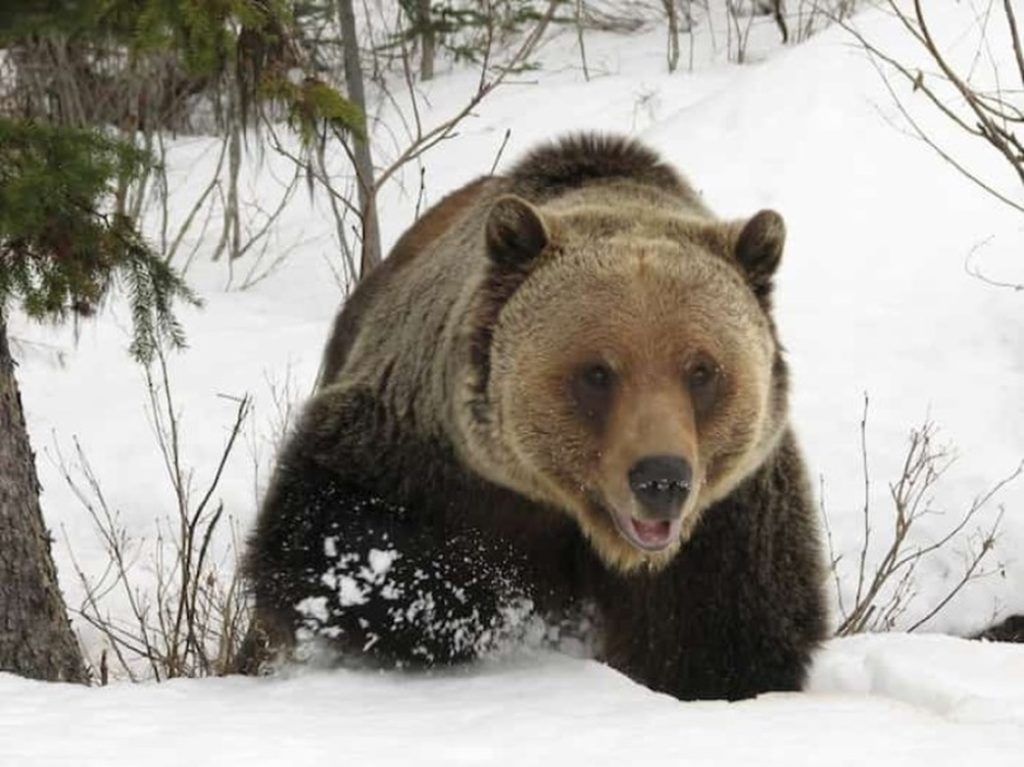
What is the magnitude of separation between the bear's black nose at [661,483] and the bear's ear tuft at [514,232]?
2.71ft

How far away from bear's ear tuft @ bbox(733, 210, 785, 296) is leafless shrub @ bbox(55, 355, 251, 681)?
2341mm

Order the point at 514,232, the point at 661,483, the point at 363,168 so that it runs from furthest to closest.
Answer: the point at 363,168
the point at 514,232
the point at 661,483

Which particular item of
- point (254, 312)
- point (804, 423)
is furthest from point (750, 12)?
point (804, 423)

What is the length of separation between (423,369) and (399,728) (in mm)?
1439

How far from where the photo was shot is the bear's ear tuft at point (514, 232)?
14.6ft

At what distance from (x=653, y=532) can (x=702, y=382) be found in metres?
0.40

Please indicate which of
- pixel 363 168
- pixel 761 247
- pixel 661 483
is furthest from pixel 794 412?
pixel 661 483

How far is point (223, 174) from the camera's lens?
18.4 metres

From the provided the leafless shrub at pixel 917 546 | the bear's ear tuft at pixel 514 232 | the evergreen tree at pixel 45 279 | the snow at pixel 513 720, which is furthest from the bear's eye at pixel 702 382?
the leafless shrub at pixel 917 546

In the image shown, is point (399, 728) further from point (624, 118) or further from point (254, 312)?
point (624, 118)

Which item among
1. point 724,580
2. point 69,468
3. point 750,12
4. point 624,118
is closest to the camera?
point 724,580

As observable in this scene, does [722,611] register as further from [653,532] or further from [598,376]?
[598,376]

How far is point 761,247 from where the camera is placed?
455 cm

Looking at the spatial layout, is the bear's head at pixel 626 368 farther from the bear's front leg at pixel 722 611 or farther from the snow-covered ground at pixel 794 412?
the snow-covered ground at pixel 794 412
